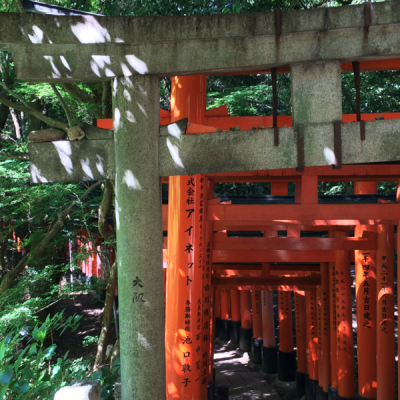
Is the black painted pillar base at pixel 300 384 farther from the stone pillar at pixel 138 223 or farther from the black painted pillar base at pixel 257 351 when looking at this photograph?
the stone pillar at pixel 138 223

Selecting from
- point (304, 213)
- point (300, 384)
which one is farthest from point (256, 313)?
point (304, 213)

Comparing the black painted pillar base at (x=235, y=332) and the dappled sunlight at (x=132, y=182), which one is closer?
the dappled sunlight at (x=132, y=182)

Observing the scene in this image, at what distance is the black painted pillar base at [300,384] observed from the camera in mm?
10430

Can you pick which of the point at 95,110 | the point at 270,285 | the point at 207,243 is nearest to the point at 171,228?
the point at 207,243

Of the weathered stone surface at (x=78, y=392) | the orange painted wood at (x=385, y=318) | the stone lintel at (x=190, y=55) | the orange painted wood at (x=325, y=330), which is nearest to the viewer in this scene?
the weathered stone surface at (x=78, y=392)

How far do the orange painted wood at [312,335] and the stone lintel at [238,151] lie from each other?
6.58 metres

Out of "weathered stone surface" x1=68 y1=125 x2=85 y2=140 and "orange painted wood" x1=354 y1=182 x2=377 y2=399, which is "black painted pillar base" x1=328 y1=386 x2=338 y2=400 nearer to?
"orange painted wood" x1=354 y1=182 x2=377 y2=399

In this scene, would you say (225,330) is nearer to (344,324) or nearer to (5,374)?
(344,324)

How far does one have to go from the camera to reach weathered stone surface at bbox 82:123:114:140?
2.99 m

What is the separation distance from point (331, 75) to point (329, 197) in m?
4.40

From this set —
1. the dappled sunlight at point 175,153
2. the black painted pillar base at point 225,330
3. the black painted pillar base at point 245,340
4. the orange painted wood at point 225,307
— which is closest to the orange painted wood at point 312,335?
the black painted pillar base at point 245,340

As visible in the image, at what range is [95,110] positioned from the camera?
24.2 ft

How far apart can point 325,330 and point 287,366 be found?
3.23 metres

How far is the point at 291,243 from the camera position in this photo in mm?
6652
